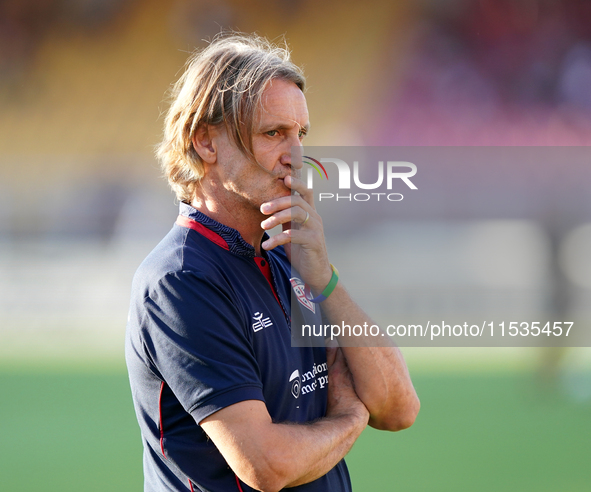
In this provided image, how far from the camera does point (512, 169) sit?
673 centimetres

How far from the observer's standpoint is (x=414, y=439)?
12.9 feet

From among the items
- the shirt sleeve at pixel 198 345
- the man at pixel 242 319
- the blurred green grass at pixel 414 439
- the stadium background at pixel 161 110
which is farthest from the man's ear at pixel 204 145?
the stadium background at pixel 161 110

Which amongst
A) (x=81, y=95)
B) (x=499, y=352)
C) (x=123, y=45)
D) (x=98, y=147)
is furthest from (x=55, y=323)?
(x=499, y=352)

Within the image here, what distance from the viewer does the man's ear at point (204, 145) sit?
145 cm

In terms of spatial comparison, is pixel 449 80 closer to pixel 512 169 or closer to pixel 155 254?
pixel 512 169

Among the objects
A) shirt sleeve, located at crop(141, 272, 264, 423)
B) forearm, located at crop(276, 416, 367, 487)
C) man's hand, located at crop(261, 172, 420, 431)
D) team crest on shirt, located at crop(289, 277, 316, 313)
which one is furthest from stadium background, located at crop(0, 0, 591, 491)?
shirt sleeve, located at crop(141, 272, 264, 423)

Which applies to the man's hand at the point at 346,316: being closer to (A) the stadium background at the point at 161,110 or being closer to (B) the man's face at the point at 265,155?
(B) the man's face at the point at 265,155

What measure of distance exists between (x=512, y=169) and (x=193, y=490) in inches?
252

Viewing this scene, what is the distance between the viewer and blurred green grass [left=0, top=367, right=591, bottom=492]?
11.3 feet

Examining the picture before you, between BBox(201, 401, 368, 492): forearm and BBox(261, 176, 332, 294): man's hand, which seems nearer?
BBox(201, 401, 368, 492): forearm

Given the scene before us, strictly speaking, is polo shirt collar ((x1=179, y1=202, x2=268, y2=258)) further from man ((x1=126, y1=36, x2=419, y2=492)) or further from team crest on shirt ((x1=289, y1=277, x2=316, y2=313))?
team crest on shirt ((x1=289, y1=277, x2=316, y2=313))

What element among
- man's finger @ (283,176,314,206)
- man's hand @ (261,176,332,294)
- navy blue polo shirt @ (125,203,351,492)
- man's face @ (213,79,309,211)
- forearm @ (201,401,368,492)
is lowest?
forearm @ (201,401,368,492)

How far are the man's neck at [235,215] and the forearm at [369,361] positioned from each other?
0.27m

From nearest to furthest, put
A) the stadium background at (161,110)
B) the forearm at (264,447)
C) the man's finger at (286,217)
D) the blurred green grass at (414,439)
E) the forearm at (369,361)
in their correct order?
the forearm at (264,447)
the man's finger at (286,217)
the forearm at (369,361)
the blurred green grass at (414,439)
the stadium background at (161,110)
